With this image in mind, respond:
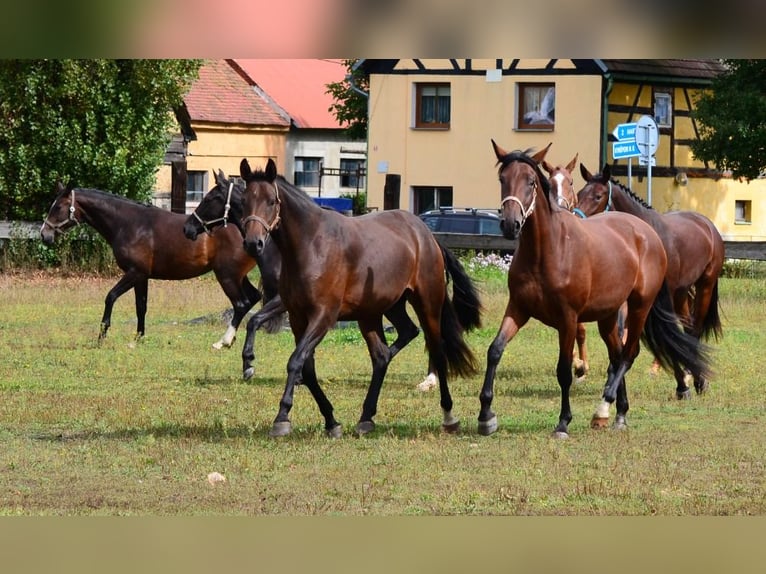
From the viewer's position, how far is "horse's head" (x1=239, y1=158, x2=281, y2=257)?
329 inches

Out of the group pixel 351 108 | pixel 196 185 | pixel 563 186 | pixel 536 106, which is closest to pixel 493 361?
pixel 563 186

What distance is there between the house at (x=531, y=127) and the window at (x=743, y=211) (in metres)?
0.05

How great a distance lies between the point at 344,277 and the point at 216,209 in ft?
17.6

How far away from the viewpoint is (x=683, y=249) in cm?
1238

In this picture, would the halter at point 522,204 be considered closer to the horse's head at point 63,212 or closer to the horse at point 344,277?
the horse at point 344,277

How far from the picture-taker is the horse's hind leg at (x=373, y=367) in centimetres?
930

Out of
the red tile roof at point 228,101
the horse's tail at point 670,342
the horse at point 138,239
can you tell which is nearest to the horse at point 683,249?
the horse's tail at point 670,342

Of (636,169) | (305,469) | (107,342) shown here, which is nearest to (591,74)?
(636,169)

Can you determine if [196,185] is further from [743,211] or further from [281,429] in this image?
[281,429]

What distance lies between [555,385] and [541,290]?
4.04 meters

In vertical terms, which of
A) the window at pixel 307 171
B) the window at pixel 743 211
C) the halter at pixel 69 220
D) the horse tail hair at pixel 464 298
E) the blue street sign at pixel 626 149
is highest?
the window at pixel 307 171

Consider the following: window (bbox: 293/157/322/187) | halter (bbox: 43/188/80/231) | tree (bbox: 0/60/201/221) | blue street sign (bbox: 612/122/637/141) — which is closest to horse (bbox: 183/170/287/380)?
halter (bbox: 43/188/80/231)

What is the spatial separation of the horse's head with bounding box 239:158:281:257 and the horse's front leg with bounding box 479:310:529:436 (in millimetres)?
1803

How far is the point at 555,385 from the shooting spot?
42.0ft
